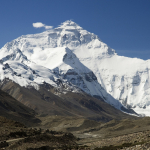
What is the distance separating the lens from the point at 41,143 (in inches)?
3155

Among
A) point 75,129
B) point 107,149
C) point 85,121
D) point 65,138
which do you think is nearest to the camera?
point 107,149

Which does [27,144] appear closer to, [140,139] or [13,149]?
[13,149]

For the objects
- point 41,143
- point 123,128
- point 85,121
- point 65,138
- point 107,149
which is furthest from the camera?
point 85,121

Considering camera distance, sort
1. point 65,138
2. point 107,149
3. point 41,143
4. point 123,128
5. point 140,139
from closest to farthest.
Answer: point 107,149 < point 140,139 < point 41,143 < point 65,138 < point 123,128

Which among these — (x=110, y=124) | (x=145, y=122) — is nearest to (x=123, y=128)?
(x=145, y=122)

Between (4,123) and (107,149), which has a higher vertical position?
(4,123)

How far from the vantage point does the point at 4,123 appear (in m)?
98.6

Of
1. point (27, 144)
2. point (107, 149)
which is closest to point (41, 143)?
point (27, 144)

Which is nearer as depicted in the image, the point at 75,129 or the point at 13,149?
the point at 13,149

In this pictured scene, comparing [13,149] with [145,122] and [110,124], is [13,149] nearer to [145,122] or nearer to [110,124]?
[145,122]

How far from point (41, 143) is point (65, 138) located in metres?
18.1

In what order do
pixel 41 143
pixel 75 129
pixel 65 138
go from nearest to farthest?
1. pixel 41 143
2. pixel 65 138
3. pixel 75 129

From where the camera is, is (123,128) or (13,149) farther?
(123,128)

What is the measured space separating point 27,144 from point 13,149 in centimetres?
472
